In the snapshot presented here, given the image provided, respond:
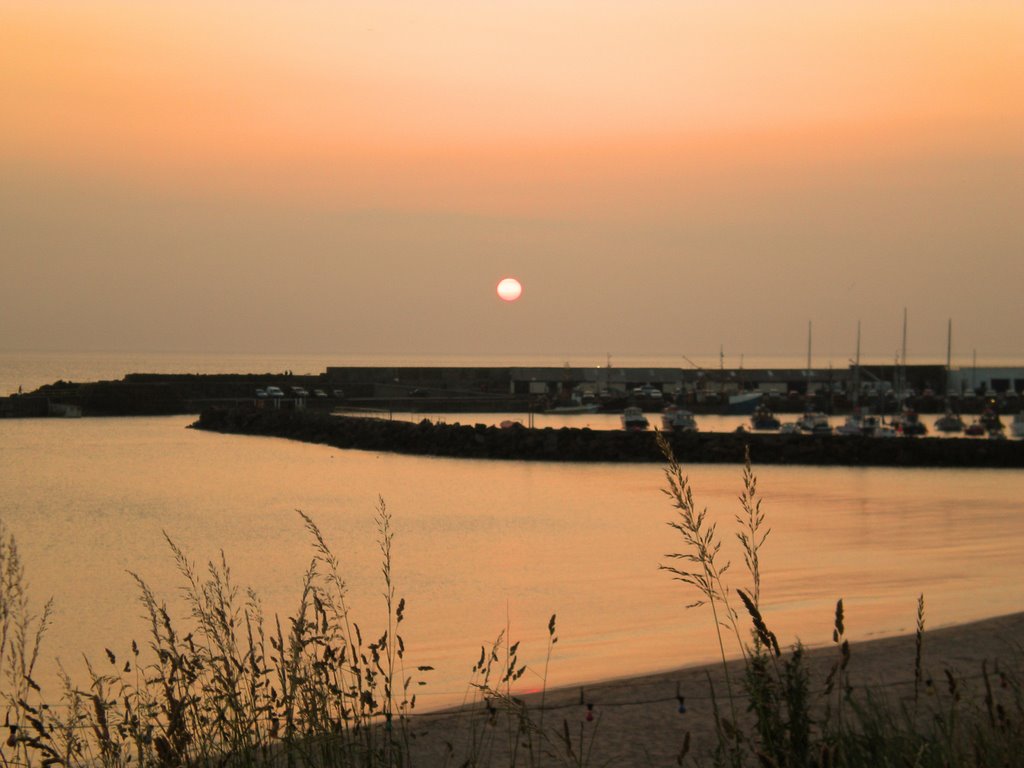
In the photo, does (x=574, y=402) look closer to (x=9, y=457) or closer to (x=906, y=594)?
(x=9, y=457)

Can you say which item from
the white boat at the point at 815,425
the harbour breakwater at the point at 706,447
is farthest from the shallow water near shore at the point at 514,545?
the white boat at the point at 815,425

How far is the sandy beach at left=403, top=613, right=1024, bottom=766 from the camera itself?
21.9 ft

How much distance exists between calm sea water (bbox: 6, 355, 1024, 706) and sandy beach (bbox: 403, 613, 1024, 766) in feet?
3.49

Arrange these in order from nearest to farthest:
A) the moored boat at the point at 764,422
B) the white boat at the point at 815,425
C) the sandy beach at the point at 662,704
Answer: the sandy beach at the point at 662,704, the white boat at the point at 815,425, the moored boat at the point at 764,422

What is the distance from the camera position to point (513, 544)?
A: 21.4 meters

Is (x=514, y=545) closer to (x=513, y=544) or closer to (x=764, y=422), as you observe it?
(x=513, y=544)

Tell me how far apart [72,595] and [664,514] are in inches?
514

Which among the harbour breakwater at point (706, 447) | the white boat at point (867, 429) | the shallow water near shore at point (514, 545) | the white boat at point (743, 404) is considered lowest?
the shallow water near shore at point (514, 545)

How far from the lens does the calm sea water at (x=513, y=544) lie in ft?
41.1

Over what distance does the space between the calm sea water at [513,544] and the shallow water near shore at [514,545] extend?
0.06 metres

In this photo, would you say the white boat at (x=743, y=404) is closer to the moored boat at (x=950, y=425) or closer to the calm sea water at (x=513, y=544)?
the moored boat at (x=950, y=425)

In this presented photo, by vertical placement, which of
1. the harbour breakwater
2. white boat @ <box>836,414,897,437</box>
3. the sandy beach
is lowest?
the sandy beach

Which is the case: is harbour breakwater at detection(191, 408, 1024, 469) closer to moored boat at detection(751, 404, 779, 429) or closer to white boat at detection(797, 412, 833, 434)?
white boat at detection(797, 412, 833, 434)

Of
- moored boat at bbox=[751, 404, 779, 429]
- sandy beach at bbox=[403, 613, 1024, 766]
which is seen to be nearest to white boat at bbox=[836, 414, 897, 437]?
moored boat at bbox=[751, 404, 779, 429]
